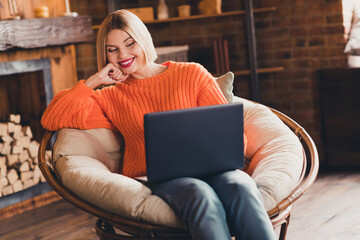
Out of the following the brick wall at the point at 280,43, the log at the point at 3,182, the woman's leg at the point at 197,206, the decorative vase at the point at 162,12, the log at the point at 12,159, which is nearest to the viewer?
the woman's leg at the point at 197,206

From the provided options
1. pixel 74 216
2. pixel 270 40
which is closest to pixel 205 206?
pixel 74 216

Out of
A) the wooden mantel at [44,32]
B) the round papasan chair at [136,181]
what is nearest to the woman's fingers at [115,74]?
the round papasan chair at [136,181]

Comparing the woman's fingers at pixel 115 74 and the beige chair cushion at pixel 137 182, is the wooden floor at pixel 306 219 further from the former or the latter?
the woman's fingers at pixel 115 74

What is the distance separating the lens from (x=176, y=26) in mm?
4520

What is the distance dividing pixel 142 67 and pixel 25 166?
1.73 m

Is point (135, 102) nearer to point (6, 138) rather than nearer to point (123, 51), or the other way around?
point (123, 51)

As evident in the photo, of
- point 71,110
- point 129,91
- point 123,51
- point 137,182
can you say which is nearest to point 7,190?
point 71,110

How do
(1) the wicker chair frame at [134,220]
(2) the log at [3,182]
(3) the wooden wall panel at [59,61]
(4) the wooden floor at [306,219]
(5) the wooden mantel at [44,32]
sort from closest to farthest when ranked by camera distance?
(1) the wicker chair frame at [134,220], (4) the wooden floor at [306,219], (5) the wooden mantel at [44,32], (2) the log at [3,182], (3) the wooden wall panel at [59,61]

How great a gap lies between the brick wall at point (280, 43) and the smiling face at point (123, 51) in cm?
219

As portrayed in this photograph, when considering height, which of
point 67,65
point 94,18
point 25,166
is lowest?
point 25,166

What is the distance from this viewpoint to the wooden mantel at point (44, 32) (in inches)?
136

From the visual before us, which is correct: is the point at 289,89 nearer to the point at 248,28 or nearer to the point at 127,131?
the point at 248,28

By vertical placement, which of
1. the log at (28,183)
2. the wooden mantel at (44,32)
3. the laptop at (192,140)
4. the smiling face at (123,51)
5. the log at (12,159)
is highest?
the wooden mantel at (44,32)

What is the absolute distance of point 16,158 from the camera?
373 centimetres
